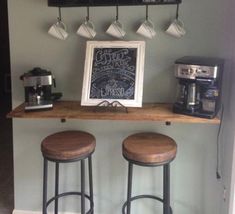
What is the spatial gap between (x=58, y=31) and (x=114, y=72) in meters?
0.44

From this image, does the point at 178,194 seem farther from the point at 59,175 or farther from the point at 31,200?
the point at 31,200

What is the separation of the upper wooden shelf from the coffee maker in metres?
0.05

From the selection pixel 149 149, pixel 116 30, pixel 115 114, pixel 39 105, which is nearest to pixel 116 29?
pixel 116 30

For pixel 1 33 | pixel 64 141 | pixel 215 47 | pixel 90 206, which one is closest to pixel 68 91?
pixel 64 141

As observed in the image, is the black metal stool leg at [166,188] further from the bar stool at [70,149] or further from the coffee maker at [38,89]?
the coffee maker at [38,89]

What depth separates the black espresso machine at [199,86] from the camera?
6.39 feet

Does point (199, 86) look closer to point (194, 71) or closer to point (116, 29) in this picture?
point (194, 71)

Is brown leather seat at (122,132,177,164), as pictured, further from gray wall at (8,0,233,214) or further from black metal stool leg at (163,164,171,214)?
gray wall at (8,0,233,214)

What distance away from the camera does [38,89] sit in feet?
7.21

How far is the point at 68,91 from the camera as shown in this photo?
2.35 metres

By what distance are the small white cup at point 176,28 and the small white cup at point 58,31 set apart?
655 mm

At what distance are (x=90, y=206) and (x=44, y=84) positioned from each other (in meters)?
0.86

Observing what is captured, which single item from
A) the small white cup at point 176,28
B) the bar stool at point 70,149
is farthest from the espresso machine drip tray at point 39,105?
the small white cup at point 176,28

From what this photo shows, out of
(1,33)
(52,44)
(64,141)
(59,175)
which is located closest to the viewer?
(64,141)
